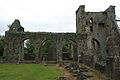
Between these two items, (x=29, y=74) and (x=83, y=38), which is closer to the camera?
(x=29, y=74)

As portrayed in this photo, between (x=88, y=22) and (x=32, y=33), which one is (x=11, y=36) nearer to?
(x=32, y=33)

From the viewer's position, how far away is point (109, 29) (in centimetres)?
3108

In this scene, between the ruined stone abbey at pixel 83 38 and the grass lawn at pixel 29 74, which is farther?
the ruined stone abbey at pixel 83 38

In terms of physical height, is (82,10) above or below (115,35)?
above

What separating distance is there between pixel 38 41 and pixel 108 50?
504 inches

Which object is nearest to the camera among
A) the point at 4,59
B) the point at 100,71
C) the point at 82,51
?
the point at 100,71

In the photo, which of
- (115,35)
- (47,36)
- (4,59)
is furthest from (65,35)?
(4,59)

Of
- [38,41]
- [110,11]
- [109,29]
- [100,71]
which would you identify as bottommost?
[100,71]

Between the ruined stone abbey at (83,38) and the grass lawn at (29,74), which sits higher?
the ruined stone abbey at (83,38)

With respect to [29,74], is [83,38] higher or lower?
higher

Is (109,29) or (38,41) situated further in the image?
(109,29)

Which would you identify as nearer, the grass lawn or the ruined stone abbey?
the grass lawn

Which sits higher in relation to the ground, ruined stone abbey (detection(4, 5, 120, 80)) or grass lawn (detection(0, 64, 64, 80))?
ruined stone abbey (detection(4, 5, 120, 80))

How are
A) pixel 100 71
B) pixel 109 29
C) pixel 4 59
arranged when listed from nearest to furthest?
pixel 100 71 → pixel 4 59 → pixel 109 29
